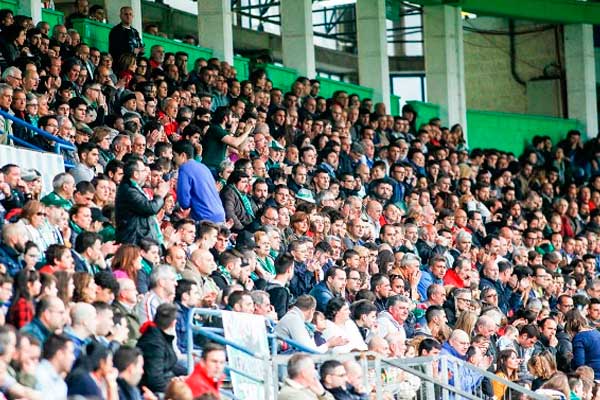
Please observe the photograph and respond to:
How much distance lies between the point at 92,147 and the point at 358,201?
4.22m

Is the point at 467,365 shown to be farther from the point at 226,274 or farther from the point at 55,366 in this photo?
the point at 55,366

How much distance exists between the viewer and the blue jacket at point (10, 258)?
11727 mm

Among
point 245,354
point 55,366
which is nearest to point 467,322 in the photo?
point 245,354

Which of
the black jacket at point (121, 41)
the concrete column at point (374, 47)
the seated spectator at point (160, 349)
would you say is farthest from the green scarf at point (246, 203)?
the concrete column at point (374, 47)

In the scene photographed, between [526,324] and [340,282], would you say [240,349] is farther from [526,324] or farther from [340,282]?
[526,324]

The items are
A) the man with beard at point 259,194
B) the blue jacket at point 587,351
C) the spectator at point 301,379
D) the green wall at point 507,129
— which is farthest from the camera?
the green wall at point 507,129

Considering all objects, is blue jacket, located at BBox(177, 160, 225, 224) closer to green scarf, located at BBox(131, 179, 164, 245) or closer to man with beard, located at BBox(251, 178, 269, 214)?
green scarf, located at BBox(131, 179, 164, 245)

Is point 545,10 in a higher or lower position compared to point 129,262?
higher

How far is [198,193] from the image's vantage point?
15.5m

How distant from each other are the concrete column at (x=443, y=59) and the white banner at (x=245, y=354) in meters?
15.8

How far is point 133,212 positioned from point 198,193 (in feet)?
5.50

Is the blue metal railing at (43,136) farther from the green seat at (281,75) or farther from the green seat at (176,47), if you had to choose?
the green seat at (281,75)

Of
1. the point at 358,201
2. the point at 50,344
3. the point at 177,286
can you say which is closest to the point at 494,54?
the point at 358,201

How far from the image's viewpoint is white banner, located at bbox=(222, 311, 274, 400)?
1202cm
